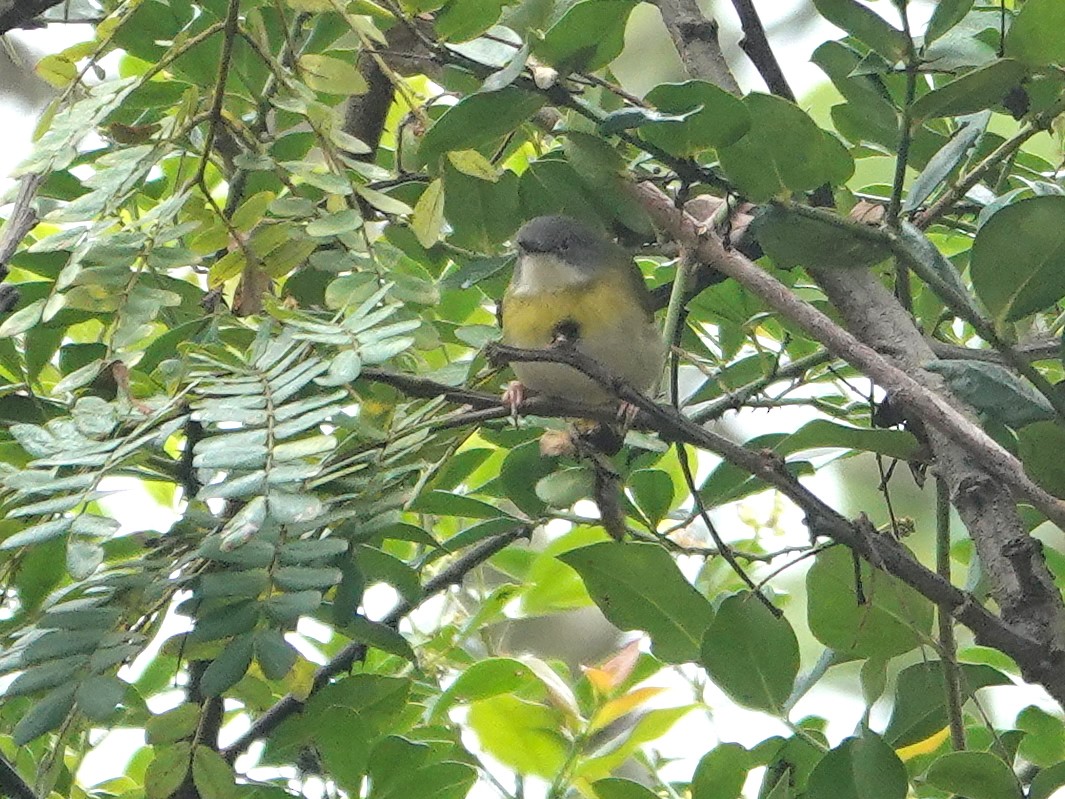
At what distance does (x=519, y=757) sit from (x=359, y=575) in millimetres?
305

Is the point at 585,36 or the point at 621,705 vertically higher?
the point at 585,36

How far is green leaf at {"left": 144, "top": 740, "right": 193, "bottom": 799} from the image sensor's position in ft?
2.72

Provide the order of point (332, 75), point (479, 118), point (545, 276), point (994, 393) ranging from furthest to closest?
point (545, 276) < point (332, 75) < point (479, 118) < point (994, 393)

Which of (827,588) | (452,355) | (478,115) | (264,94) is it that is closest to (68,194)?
(264,94)

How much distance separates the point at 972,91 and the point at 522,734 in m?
0.58

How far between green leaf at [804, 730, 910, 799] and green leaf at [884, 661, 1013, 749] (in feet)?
0.31

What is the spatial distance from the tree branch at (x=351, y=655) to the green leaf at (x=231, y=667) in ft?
0.71

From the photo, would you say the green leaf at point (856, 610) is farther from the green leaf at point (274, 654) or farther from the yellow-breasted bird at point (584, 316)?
the yellow-breasted bird at point (584, 316)

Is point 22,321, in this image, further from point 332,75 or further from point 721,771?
point 721,771

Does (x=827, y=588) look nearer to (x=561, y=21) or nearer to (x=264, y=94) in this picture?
(x=561, y=21)

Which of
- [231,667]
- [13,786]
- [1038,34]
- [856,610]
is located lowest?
[13,786]

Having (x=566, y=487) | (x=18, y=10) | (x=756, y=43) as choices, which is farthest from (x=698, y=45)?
(x=18, y=10)

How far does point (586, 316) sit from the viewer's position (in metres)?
1.45

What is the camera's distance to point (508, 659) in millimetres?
1062
